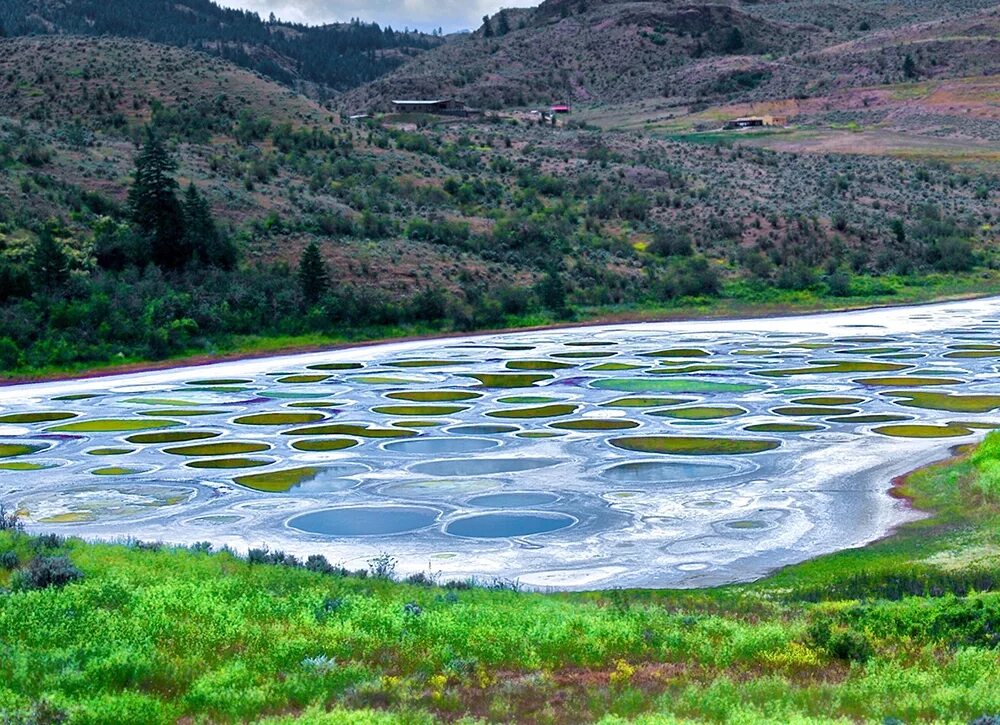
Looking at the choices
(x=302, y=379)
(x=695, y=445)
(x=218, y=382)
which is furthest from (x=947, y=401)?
(x=218, y=382)

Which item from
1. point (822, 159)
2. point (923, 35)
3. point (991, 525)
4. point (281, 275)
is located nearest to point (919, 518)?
point (991, 525)

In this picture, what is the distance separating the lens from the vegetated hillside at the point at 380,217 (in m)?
52.2

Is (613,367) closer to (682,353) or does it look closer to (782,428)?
(682,353)

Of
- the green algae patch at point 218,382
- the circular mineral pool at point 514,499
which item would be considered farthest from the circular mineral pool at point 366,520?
the green algae patch at point 218,382

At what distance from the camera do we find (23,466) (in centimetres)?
2814

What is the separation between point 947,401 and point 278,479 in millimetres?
18200

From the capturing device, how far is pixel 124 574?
1669 cm

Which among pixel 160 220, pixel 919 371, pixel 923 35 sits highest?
pixel 923 35

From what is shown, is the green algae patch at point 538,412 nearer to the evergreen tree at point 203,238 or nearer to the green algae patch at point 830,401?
the green algae patch at point 830,401

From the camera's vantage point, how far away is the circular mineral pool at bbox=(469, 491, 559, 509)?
2444 cm

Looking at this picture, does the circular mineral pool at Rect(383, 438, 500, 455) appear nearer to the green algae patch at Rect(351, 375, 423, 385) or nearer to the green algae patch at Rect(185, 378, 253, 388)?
the green algae patch at Rect(351, 375, 423, 385)

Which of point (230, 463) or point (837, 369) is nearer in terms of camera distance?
point (230, 463)

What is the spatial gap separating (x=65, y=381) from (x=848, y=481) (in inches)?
1054

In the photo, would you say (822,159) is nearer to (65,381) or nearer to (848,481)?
(65,381)
